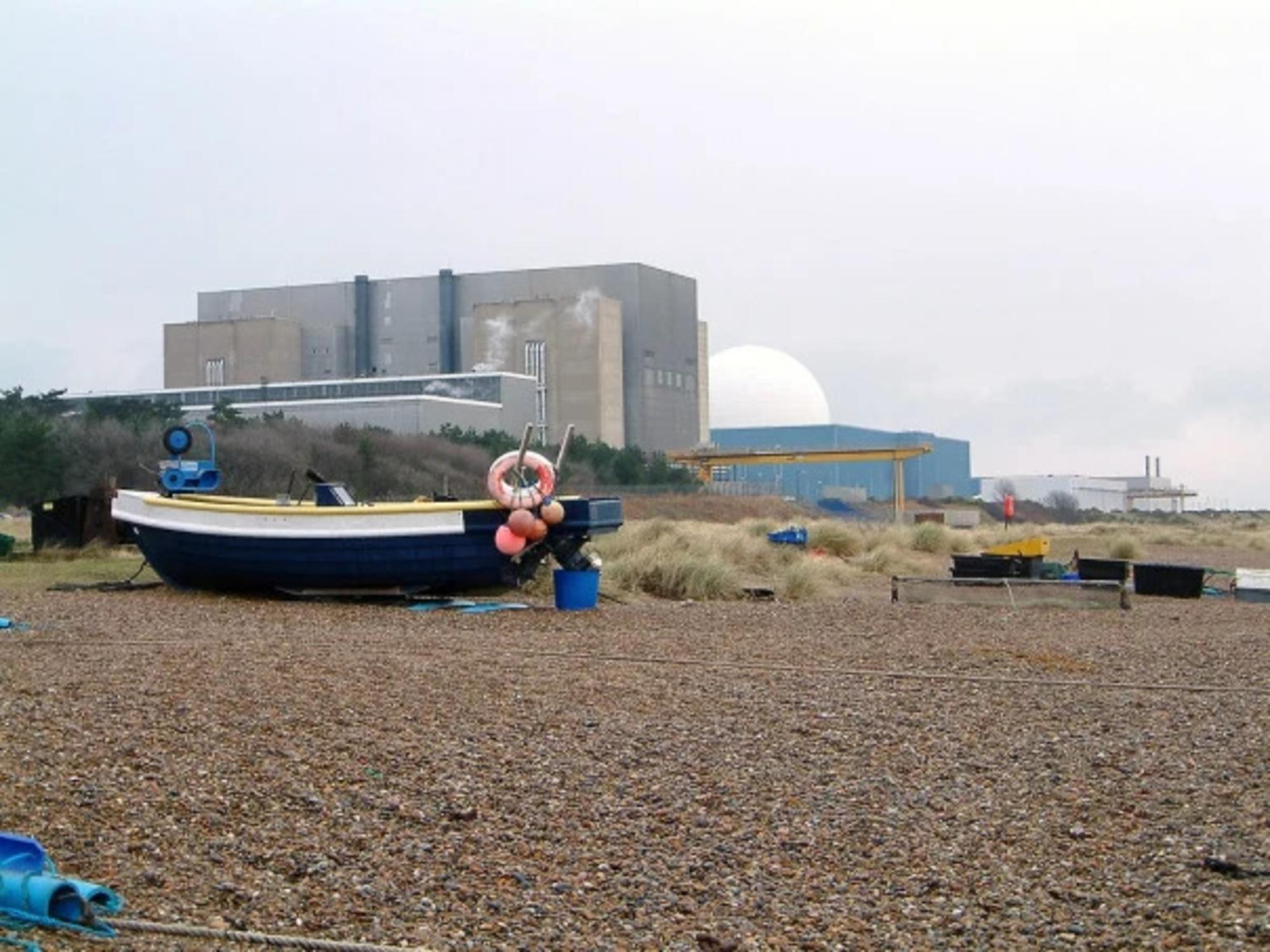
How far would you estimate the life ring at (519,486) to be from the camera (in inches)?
710

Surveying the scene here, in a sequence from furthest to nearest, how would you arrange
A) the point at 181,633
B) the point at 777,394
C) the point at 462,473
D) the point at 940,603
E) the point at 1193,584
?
the point at 777,394 < the point at 462,473 < the point at 1193,584 < the point at 940,603 < the point at 181,633

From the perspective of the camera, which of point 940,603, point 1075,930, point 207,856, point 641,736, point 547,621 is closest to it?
point 1075,930

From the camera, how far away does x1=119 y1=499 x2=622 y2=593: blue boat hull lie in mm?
18219

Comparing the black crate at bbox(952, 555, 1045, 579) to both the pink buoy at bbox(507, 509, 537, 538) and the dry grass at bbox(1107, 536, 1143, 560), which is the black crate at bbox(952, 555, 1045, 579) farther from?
the dry grass at bbox(1107, 536, 1143, 560)

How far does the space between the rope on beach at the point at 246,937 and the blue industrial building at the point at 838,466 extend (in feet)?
253

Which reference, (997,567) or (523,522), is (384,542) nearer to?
(523,522)

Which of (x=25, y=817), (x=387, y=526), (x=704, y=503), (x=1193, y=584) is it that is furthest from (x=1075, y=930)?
(x=704, y=503)

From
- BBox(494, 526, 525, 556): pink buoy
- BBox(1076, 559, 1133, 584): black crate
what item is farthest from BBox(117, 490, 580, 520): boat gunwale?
BBox(1076, 559, 1133, 584): black crate

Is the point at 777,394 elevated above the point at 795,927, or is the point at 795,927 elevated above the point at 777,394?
the point at 777,394

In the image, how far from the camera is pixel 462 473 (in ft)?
172

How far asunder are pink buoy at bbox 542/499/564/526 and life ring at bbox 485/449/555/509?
101 millimetres

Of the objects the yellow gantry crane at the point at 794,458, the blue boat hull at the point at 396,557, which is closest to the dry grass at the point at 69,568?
the blue boat hull at the point at 396,557

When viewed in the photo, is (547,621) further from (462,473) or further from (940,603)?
(462,473)

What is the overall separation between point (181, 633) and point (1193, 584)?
545 inches
